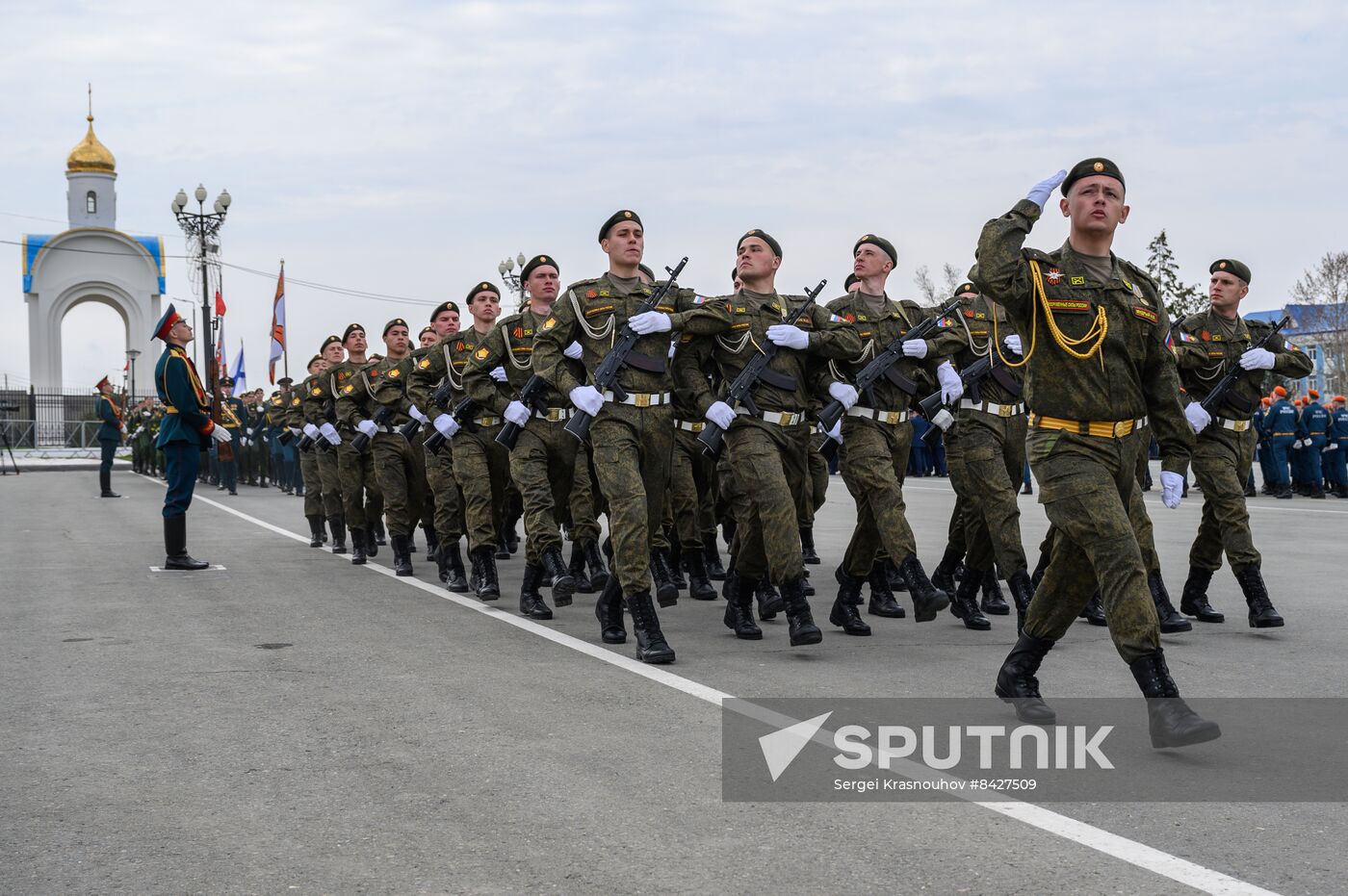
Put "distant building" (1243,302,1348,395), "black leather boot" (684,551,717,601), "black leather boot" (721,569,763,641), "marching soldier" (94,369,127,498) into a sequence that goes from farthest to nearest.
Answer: "distant building" (1243,302,1348,395), "marching soldier" (94,369,127,498), "black leather boot" (684,551,717,601), "black leather boot" (721,569,763,641)

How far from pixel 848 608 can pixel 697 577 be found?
2297 mm

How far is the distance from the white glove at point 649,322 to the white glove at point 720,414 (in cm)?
48

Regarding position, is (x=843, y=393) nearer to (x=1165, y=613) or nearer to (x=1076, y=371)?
(x=1165, y=613)

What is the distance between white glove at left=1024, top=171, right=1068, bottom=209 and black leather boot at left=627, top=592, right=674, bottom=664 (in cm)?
268

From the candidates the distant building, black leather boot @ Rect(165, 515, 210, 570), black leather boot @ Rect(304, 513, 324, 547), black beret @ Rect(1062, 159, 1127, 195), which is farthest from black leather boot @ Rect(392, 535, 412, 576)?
the distant building

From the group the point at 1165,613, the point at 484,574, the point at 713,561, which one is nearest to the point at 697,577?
the point at 713,561

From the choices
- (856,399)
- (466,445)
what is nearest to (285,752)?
(856,399)

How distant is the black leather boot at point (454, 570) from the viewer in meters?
9.91

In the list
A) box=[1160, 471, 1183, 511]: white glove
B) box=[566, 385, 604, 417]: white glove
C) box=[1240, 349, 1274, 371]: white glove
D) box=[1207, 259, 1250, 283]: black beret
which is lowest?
box=[1160, 471, 1183, 511]: white glove

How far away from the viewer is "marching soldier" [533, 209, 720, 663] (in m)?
6.91

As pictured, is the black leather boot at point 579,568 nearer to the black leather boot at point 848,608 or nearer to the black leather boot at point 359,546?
the black leather boot at point 848,608

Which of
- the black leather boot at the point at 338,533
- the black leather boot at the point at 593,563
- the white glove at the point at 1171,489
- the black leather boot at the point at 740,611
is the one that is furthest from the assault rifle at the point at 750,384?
the black leather boot at the point at 338,533

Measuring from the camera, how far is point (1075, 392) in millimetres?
5230

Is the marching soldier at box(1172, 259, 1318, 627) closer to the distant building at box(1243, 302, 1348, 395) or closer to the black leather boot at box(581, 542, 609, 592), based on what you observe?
the black leather boot at box(581, 542, 609, 592)
